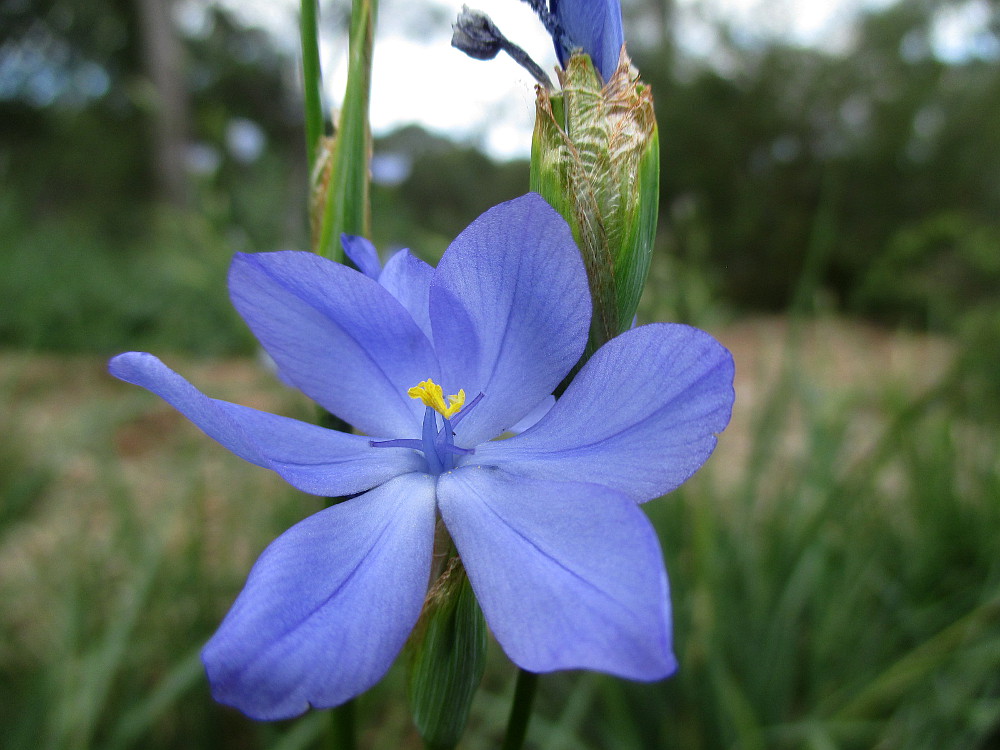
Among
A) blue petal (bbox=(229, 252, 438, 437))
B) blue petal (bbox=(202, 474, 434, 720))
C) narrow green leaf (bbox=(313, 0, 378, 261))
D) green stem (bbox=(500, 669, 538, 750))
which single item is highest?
narrow green leaf (bbox=(313, 0, 378, 261))

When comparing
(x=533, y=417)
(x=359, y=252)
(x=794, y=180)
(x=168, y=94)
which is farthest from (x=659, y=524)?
(x=168, y=94)

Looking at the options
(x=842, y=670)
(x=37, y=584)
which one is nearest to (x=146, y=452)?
(x=37, y=584)

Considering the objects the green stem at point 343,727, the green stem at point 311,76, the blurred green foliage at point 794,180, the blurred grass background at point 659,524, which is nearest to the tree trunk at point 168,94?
the blurred green foliage at point 794,180

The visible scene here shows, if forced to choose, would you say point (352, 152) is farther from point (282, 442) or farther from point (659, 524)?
point (659, 524)

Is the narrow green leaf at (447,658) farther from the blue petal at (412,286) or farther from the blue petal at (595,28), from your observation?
the blue petal at (595,28)

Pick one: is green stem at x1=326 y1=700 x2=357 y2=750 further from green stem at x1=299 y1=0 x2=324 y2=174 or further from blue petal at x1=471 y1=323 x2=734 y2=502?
green stem at x1=299 y1=0 x2=324 y2=174

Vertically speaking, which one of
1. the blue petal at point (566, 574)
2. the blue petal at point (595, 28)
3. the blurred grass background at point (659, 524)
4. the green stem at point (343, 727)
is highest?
the blue petal at point (595, 28)

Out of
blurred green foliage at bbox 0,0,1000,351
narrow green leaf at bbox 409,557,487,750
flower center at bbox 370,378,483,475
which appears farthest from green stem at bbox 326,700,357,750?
blurred green foliage at bbox 0,0,1000,351
